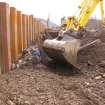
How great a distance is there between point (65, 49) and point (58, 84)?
195 centimetres

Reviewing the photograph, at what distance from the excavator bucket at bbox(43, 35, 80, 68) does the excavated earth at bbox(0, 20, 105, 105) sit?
36 cm

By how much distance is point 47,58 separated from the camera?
36.7 ft

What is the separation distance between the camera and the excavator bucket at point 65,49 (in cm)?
946

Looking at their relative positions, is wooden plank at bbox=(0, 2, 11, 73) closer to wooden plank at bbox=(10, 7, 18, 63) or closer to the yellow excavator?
wooden plank at bbox=(10, 7, 18, 63)

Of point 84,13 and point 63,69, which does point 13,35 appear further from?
point 84,13

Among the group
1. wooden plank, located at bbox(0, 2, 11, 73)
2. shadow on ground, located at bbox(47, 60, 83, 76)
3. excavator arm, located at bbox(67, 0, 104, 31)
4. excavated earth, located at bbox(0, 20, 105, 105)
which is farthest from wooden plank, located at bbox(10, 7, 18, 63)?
excavator arm, located at bbox(67, 0, 104, 31)

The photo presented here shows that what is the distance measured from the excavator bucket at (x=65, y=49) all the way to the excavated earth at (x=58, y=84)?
1.20 ft

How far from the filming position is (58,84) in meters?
7.72

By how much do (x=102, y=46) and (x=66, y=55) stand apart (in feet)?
9.53

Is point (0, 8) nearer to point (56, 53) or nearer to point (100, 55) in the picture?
point (56, 53)

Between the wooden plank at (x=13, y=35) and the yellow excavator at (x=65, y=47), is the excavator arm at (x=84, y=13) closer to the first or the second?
the yellow excavator at (x=65, y=47)

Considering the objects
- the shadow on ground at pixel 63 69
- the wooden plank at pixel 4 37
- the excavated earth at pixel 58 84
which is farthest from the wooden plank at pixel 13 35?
the shadow on ground at pixel 63 69

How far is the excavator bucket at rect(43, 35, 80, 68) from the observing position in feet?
31.0

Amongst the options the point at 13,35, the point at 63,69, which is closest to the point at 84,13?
the point at 63,69
